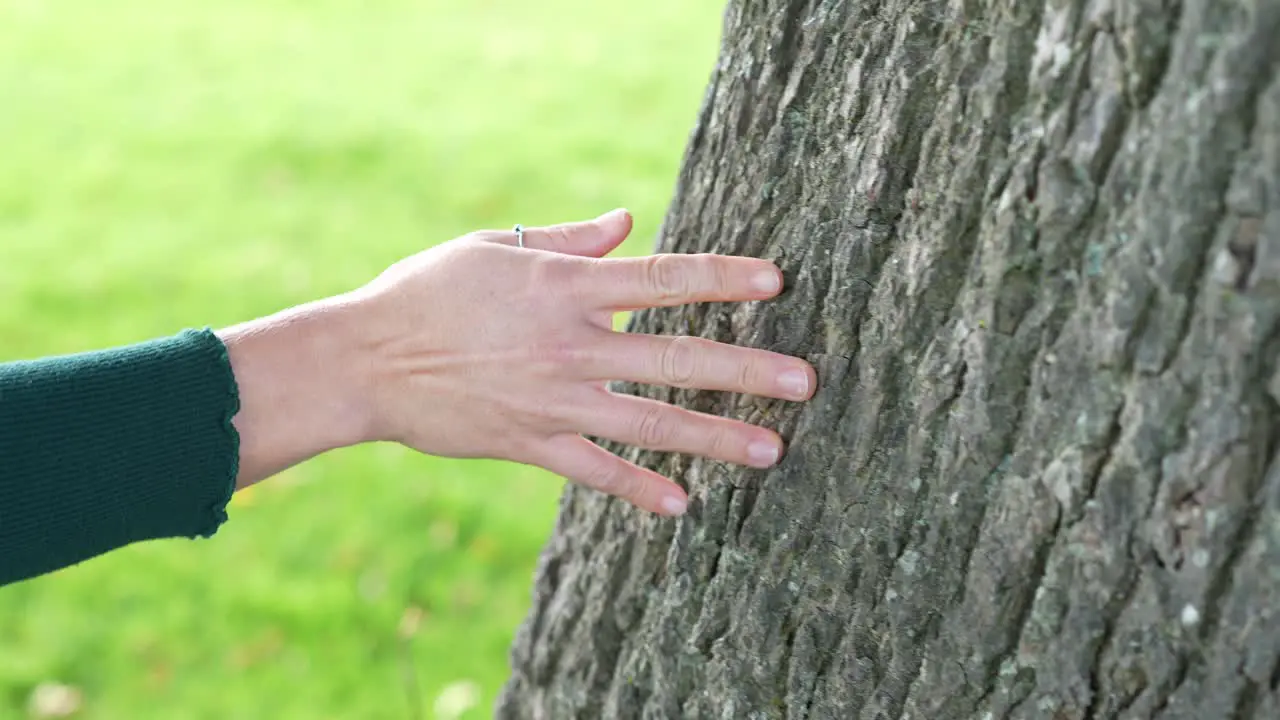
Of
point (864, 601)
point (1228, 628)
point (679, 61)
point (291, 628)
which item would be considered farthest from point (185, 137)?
point (1228, 628)

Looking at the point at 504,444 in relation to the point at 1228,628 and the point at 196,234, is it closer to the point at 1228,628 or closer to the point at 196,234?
the point at 1228,628

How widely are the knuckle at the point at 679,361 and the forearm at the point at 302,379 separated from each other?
17.7 inches

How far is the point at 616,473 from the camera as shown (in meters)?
1.74

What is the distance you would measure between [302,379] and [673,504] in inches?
22.9

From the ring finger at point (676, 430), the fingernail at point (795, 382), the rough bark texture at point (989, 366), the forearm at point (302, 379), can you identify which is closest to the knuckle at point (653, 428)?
the ring finger at point (676, 430)

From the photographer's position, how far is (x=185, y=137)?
21.0 ft

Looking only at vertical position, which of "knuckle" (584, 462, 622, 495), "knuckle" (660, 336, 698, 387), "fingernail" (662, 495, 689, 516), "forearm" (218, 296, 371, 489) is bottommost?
"fingernail" (662, 495, 689, 516)

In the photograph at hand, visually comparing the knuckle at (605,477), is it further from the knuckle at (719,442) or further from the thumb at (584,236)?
the thumb at (584,236)

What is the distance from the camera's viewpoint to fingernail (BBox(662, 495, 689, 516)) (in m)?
1.74

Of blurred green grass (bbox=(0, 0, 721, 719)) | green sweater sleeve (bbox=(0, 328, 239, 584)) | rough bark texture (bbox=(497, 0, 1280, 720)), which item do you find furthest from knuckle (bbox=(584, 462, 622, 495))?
blurred green grass (bbox=(0, 0, 721, 719))

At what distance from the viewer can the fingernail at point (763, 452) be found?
5.19 feet

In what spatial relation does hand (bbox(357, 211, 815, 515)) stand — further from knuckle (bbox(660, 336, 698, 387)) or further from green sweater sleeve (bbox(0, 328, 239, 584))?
green sweater sleeve (bbox(0, 328, 239, 584))

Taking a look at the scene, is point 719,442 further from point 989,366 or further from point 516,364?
point 989,366

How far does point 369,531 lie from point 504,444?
7.56ft
